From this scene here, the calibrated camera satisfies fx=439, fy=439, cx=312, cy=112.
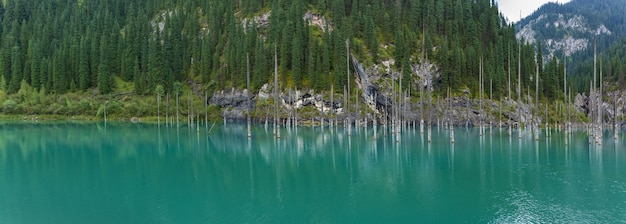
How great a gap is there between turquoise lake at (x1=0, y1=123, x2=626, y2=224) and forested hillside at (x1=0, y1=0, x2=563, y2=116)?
67.3 m

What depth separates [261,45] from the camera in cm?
12344

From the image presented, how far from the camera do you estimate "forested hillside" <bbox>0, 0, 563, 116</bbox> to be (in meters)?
118

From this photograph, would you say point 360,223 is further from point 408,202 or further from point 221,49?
point 221,49

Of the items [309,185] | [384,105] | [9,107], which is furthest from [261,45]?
[309,185]

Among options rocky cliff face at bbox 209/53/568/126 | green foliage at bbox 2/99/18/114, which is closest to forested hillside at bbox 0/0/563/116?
rocky cliff face at bbox 209/53/568/126

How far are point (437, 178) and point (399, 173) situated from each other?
344 cm

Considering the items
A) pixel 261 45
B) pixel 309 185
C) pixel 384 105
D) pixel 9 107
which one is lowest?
pixel 309 185

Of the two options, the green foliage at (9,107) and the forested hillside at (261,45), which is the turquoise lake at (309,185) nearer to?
the forested hillside at (261,45)

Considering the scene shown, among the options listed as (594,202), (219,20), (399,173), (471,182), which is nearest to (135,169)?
(399,173)

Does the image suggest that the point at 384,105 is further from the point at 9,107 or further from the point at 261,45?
the point at 9,107

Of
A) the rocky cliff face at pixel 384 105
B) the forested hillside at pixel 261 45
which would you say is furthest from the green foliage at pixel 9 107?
the rocky cliff face at pixel 384 105

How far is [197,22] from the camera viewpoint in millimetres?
159625

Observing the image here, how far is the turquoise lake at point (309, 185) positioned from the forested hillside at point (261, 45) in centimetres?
6732

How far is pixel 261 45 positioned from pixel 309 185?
9741 cm
